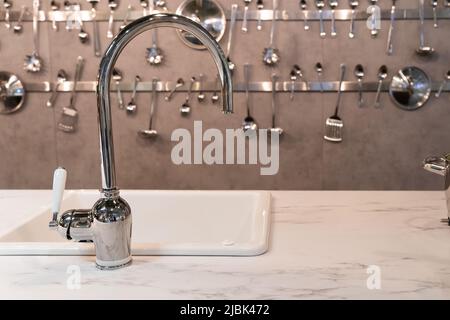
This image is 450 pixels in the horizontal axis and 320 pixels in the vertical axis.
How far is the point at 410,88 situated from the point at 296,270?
1.68 metres

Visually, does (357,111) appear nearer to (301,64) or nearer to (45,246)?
(301,64)

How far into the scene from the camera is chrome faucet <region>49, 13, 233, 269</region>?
2.72 feet

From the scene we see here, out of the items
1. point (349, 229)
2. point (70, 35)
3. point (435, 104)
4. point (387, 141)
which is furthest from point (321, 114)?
point (349, 229)

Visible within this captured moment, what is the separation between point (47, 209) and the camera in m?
1.21

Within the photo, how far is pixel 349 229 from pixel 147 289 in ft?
1.56

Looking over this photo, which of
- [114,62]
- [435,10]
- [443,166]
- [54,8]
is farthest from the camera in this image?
[54,8]

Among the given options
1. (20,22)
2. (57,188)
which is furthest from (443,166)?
(20,22)

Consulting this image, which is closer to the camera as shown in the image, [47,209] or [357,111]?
[47,209]

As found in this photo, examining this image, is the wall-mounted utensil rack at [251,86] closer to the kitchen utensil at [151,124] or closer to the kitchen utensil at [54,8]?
the kitchen utensil at [151,124]

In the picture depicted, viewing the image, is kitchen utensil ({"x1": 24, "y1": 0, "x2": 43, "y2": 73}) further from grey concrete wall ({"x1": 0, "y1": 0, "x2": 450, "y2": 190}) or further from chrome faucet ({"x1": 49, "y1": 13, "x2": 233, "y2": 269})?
chrome faucet ({"x1": 49, "y1": 13, "x2": 233, "y2": 269})

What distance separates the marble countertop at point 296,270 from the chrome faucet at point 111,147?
0.04m

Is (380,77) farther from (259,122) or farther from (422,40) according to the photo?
(259,122)

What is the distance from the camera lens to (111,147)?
856 mm

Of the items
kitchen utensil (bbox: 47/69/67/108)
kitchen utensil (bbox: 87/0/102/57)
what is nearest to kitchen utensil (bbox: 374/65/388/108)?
kitchen utensil (bbox: 87/0/102/57)
